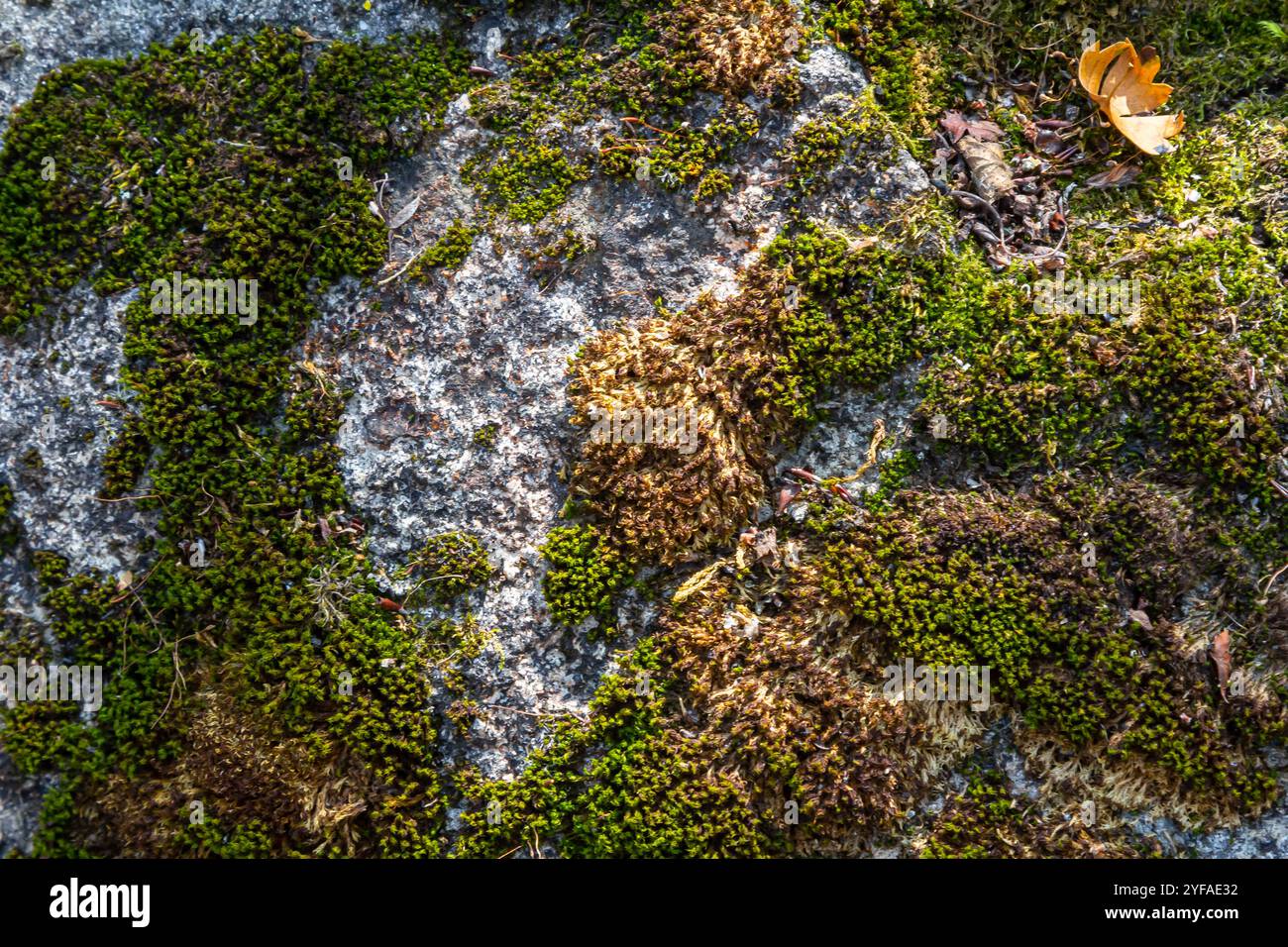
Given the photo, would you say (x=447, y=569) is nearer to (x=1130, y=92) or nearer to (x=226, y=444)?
(x=226, y=444)

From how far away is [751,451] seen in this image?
202 inches

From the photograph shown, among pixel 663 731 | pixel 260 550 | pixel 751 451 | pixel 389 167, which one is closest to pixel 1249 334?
pixel 751 451

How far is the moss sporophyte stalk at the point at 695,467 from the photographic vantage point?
490 cm

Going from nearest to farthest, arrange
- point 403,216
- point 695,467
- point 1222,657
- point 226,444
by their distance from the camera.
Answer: point 1222,657, point 695,467, point 226,444, point 403,216

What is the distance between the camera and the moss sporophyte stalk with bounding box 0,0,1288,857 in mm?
4898

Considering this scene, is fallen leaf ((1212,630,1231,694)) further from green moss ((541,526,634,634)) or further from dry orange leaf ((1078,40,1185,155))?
green moss ((541,526,634,634))

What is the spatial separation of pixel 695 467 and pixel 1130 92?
4.01m

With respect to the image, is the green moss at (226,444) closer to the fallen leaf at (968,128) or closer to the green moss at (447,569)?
the green moss at (447,569)

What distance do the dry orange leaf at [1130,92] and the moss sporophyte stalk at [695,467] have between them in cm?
22

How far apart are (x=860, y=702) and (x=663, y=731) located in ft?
4.20

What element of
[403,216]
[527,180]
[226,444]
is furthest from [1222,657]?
[226,444]

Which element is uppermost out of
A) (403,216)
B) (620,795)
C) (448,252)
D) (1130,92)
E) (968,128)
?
(1130,92)

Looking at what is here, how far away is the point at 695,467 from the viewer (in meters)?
4.99

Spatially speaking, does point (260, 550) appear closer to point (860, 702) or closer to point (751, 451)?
point (751, 451)
